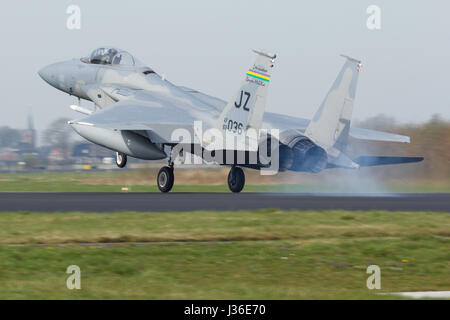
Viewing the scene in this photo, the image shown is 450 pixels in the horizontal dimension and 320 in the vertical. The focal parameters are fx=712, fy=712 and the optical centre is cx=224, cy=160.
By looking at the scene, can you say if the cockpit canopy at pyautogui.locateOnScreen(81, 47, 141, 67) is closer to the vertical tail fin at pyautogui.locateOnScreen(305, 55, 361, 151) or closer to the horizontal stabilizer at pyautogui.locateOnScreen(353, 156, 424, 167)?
the vertical tail fin at pyautogui.locateOnScreen(305, 55, 361, 151)

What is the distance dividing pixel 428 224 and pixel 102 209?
313 inches

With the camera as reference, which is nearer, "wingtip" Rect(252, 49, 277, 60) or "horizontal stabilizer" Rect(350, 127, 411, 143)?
"wingtip" Rect(252, 49, 277, 60)

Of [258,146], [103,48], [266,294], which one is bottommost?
[266,294]

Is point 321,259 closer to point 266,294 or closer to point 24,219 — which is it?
point 266,294

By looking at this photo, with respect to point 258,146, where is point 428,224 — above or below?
below

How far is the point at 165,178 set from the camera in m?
25.9

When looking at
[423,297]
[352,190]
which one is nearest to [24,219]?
[423,297]

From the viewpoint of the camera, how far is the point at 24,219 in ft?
50.3

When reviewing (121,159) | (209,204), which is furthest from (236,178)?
(209,204)

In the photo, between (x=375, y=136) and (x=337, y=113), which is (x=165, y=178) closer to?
(x=337, y=113)

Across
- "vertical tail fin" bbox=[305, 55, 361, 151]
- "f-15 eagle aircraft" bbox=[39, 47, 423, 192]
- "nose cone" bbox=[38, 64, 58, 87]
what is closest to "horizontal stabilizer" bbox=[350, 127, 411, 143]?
"f-15 eagle aircraft" bbox=[39, 47, 423, 192]

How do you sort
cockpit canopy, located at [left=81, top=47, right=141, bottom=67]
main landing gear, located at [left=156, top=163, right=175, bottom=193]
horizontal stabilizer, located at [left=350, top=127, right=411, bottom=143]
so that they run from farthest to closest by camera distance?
horizontal stabilizer, located at [left=350, top=127, right=411, bottom=143] → cockpit canopy, located at [left=81, top=47, right=141, bottom=67] → main landing gear, located at [left=156, top=163, right=175, bottom=193]

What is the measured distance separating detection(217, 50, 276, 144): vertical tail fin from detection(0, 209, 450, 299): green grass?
7.12 meters

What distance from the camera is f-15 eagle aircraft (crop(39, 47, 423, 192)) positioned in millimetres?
23281
